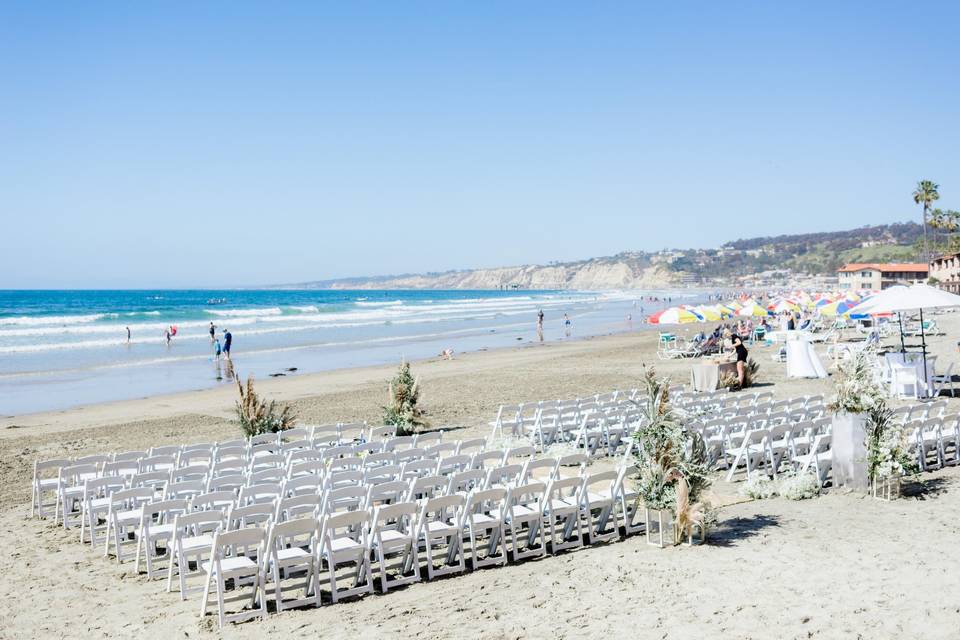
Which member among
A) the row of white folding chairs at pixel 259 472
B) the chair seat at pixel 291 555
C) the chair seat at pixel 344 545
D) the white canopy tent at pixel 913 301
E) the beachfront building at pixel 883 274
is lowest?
the beachfront building at pixel 883 274

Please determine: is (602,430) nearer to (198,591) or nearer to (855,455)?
(855,455)

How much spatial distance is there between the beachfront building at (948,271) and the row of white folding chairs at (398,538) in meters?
70.8

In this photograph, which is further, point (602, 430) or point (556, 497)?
point (602, 430)

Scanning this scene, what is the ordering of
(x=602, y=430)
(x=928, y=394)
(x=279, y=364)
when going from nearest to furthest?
1. (x=602, y=430)
2. (x=928, y=394)
3. (x=279, y=364)

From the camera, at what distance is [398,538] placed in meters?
6.93

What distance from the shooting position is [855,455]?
899cm

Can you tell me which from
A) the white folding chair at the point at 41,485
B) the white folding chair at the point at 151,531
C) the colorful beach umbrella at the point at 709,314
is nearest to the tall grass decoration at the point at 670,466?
the white folding chair at the point at 151,531

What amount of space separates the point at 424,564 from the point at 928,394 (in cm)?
1297

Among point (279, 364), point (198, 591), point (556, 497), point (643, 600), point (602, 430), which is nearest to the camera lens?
point (643, 600)

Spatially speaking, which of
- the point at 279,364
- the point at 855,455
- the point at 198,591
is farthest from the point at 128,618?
the point at 279,364

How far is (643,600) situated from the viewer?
609cm

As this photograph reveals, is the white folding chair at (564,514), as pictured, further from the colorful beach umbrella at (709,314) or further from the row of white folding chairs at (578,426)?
the colorful beach umbrella at (709,314)

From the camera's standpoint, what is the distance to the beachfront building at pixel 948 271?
7067 cm

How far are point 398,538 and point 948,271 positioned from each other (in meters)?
85.2
